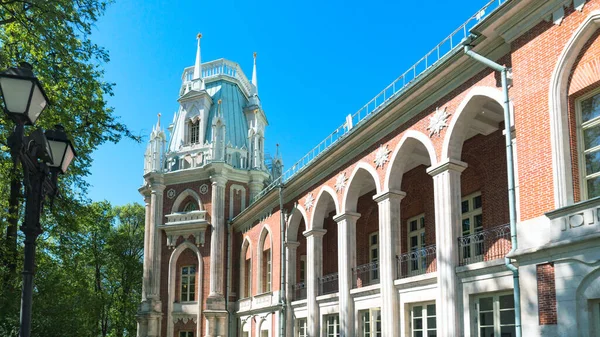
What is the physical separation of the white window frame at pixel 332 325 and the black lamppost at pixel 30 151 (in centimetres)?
1489

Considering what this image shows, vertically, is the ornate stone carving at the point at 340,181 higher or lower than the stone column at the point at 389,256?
higher

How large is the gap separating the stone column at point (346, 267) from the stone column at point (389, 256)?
2.51 metres

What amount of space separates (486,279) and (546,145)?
3.61 m

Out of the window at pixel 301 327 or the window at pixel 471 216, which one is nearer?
the window at pixel 471 216

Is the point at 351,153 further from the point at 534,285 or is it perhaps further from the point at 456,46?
the point at 534,285

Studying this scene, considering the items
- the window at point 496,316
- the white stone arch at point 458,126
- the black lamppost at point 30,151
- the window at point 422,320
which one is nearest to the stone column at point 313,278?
the window at point 422,320

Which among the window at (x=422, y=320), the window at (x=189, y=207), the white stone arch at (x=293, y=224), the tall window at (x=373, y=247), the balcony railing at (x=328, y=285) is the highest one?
the window at (x=189, y=207)

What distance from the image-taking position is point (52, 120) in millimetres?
13695

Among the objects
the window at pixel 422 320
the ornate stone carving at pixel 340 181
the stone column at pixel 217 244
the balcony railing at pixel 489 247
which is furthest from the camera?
the stone column at pixel 217 244

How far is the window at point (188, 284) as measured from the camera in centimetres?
3266

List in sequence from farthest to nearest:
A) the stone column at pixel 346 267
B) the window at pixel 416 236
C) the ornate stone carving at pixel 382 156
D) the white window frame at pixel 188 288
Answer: the white window frame at pixel 188 288 → the window at pixel 416 236 → the stone column at pixel 346 267 → the ornate stone carving at pixel 382 156

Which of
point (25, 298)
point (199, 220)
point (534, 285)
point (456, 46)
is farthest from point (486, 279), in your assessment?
point (199, 220)

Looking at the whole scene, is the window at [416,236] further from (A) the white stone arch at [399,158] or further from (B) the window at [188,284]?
(B) the window at [188,284]

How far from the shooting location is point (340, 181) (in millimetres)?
20500
